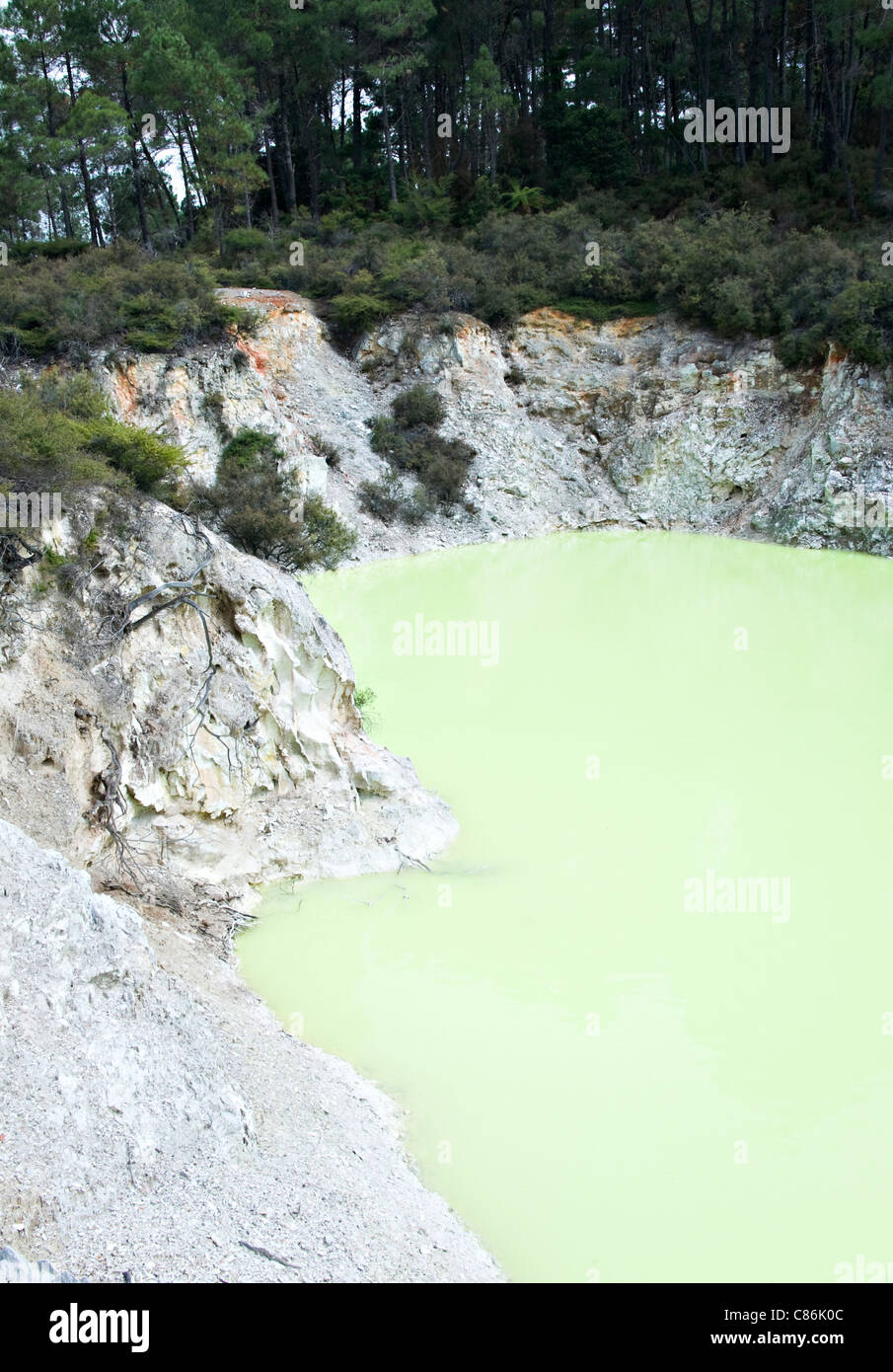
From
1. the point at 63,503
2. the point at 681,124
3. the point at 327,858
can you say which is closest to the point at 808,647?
the point at 327,858

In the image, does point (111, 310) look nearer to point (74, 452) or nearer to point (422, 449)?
point (422, 449)

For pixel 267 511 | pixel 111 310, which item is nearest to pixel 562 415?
pixel 111 310

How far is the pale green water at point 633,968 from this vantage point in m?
5.33

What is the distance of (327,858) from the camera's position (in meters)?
8.91

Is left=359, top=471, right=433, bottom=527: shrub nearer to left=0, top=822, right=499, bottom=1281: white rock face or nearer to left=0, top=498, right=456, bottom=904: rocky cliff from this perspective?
left=0, top=498, right=456, bottom=904: rocky cliff

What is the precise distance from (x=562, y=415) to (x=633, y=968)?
23.4 metres

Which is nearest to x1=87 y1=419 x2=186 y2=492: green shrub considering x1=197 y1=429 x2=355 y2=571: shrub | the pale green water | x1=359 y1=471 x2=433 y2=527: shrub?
the pale green water

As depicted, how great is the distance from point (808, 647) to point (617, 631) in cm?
303

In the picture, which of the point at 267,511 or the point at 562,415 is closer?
the point at 267,511

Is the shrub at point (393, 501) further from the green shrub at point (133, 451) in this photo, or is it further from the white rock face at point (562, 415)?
the green shrub at point (133, 451)

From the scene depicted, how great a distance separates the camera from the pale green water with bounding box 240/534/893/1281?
5.33m

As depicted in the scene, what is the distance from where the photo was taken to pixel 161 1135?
192 inches

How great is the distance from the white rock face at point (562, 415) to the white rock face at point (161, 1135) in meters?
18.7

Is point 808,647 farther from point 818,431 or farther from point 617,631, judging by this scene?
point 818,431
